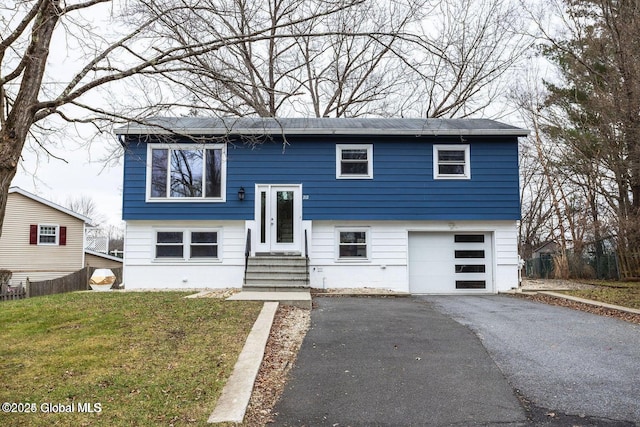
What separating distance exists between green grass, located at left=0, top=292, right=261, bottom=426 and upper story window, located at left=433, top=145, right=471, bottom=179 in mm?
7485

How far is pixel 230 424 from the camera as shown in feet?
12.0

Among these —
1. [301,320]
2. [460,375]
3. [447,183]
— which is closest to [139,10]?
[301,320]

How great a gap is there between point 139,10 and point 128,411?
4.69m

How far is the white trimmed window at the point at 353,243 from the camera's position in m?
13.3

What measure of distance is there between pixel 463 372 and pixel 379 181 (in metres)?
8.73

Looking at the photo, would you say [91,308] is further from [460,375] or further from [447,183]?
[447,183]

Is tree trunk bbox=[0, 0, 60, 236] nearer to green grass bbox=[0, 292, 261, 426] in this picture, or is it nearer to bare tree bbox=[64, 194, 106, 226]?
green grass bbox=[0, 292, 261, 426]

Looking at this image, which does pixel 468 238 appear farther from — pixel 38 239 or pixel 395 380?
pixel 38 239

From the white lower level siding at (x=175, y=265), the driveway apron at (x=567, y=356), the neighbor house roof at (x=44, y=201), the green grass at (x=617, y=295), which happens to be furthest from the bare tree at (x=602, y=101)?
the neighbor house roof at (x=44, y=201)

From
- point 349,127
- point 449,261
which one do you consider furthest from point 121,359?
point 449,261

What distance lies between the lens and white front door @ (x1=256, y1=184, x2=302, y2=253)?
13.1 m

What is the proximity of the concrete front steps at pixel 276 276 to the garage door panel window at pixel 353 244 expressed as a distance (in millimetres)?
1446

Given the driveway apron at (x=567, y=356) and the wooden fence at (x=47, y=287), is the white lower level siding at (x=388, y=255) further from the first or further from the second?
the wooden fence at (x=47, y=287)

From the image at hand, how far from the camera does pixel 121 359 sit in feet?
17.3
